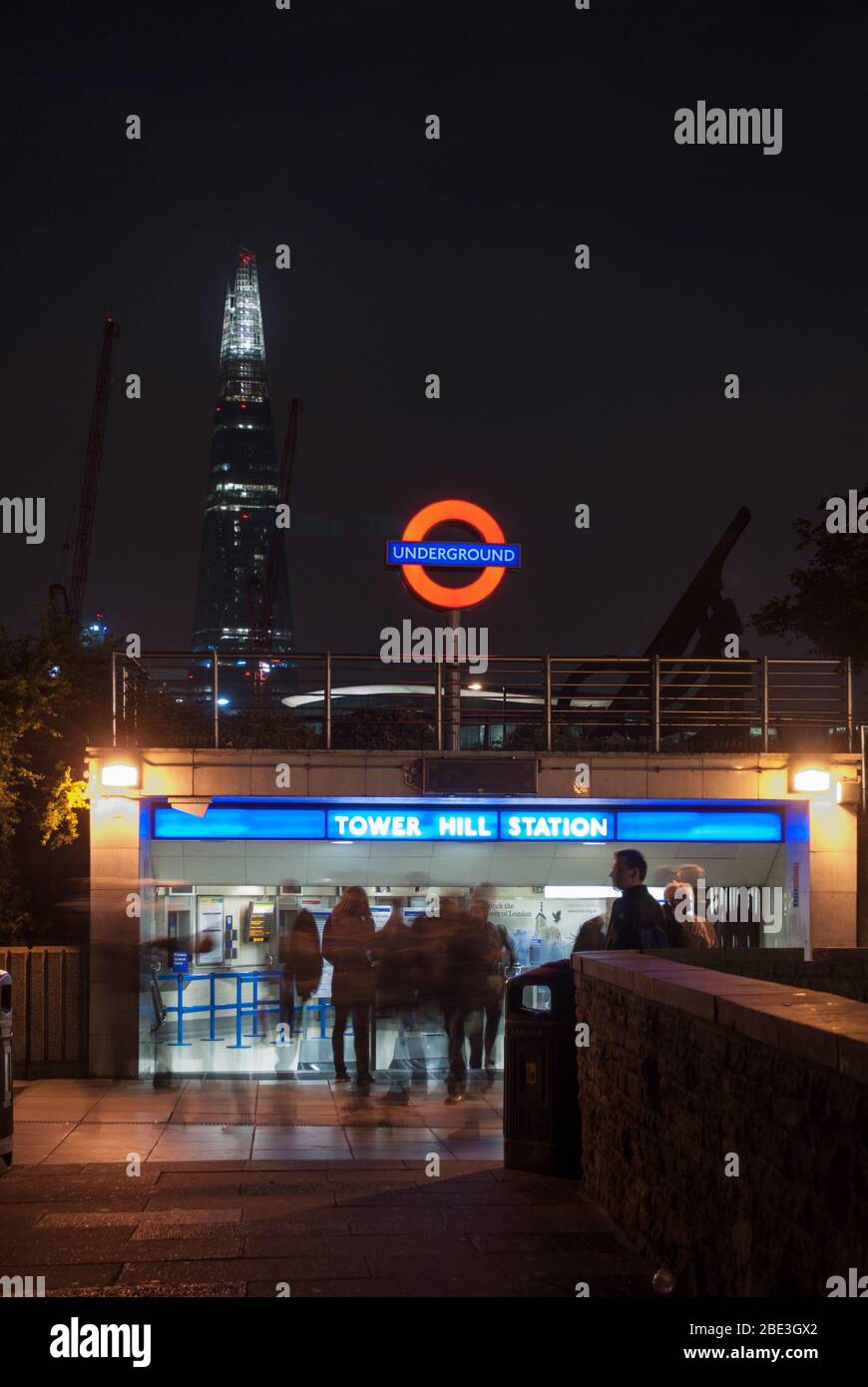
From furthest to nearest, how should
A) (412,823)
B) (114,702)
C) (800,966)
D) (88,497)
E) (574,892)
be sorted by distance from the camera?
(88,497) → (574,892) → (412,823) → (114,702) → (800,966)

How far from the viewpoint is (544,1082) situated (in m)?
10.3

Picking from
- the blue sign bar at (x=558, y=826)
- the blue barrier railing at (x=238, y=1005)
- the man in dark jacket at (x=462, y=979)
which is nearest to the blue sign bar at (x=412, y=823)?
the blue sign bar at (x=558, y=826)

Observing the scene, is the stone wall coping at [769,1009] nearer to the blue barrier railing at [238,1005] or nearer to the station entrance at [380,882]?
the blue barrier railing at [238,1005]

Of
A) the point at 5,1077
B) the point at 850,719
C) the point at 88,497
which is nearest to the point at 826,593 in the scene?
the point at 850,719

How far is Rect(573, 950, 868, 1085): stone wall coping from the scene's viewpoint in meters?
4.82

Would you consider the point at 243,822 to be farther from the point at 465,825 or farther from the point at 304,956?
the point at 465,825

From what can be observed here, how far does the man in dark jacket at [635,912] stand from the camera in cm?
1050

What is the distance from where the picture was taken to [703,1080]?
666 centimetres

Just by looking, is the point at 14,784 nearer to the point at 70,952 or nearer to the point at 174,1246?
the point at 70,952

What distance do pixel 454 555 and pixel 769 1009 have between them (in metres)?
12.8

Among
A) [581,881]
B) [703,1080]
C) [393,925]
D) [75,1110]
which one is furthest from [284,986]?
[703,1080]

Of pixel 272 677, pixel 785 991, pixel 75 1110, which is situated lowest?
pixel 75 1110

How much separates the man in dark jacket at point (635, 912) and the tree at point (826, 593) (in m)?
22.4

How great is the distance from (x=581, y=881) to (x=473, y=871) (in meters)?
1.32
